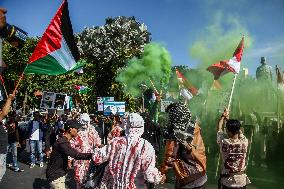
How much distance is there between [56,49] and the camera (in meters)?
6.38

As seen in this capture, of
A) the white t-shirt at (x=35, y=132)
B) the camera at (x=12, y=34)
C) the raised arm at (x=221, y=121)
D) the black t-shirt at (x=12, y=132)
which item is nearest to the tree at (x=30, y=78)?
the white t-shirt at (x=35, y=132)

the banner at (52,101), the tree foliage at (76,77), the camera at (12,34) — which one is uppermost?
the tree foliage at (76,77)

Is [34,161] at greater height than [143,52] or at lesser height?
lesser

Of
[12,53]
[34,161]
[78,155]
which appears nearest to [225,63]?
[78,155]

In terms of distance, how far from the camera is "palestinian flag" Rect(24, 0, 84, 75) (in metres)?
6.27

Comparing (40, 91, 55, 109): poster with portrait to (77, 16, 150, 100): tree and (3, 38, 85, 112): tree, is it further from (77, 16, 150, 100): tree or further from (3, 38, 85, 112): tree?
(77, 16, 150, 100): tree

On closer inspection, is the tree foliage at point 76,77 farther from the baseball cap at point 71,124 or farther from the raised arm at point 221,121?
the raised arm at point 221,121

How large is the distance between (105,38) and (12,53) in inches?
554

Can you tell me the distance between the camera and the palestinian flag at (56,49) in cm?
627

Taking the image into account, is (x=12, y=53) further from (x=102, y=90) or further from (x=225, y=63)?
(x=225, y=63)

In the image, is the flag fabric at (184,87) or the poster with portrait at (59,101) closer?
the flag fabric at (184,87)

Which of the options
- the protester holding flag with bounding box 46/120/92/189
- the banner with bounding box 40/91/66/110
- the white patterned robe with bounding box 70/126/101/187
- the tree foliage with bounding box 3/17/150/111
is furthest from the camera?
the tree foliage with bounding box 3/17/150/111

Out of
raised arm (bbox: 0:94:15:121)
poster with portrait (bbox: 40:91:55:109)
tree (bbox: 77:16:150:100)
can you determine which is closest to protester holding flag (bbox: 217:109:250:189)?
raised arm (bbox: 0:94:15:121)

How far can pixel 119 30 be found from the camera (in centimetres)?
5000
